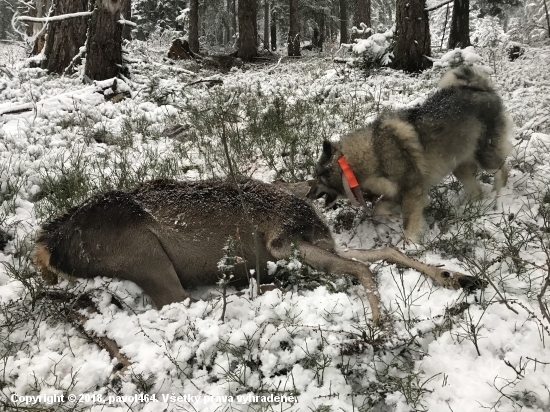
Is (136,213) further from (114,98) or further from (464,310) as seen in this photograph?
(114,98)

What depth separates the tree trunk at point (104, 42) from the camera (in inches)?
368

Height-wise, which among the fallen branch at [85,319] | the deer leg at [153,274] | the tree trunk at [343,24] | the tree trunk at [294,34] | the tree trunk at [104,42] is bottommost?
the fallen branch at [85,319]

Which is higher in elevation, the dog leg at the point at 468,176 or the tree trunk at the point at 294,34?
the tree trunk at the point at 294,34

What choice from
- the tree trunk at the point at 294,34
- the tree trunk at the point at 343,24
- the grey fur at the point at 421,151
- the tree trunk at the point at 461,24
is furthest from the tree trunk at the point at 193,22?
the grey fur at the point at 421,151

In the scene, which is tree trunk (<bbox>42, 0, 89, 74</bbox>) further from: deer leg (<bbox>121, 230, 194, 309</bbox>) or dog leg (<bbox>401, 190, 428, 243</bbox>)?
dog leg (<bbox>401, 190, 428, 243</bbox>)

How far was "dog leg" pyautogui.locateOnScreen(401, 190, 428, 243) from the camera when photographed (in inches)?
164

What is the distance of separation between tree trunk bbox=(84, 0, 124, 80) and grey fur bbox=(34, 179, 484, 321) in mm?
7625

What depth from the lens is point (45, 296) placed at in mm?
3117

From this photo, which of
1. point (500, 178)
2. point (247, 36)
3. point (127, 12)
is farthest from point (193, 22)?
point (500, 178)

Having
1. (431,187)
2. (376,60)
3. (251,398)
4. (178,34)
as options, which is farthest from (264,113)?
(178,34)

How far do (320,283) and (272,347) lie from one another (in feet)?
2.56

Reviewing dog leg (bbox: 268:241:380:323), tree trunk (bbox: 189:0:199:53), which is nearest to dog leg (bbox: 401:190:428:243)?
dog leg (bbox: 268:241:380:323)

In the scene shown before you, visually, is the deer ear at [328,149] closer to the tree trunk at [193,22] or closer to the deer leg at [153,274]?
the deer leg at [153,274]

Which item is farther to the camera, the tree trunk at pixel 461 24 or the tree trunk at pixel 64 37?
the tree trunk at pixel 461 24
